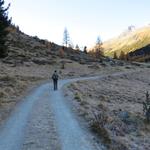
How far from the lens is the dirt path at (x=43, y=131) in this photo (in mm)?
14265

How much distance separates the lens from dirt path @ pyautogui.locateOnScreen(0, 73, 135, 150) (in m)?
14.3

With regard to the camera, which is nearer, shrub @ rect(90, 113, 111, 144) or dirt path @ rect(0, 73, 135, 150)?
dirt path @ rect(0, 73, 135, 150)

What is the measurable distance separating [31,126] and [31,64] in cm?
6075

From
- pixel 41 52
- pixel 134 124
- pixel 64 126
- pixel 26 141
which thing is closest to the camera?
pixel 26 141

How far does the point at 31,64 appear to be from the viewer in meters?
77.8

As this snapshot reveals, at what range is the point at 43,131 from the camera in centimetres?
1670

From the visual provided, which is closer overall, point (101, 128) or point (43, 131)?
point (101, 128)

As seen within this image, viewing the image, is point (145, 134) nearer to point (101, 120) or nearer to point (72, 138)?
point (101, 120)

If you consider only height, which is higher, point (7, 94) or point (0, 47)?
point (0, 47)

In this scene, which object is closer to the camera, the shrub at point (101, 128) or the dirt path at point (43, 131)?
the dirt path at point (43, 131)

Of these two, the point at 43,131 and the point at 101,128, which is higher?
the point at 101,128

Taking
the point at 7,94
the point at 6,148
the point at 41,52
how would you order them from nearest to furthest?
the point at 6,148, the point at 7,94, the point at 41,52

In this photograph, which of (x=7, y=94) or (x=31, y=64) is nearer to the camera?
(x=7, y=94)

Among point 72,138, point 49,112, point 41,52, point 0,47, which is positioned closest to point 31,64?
point 41,52
